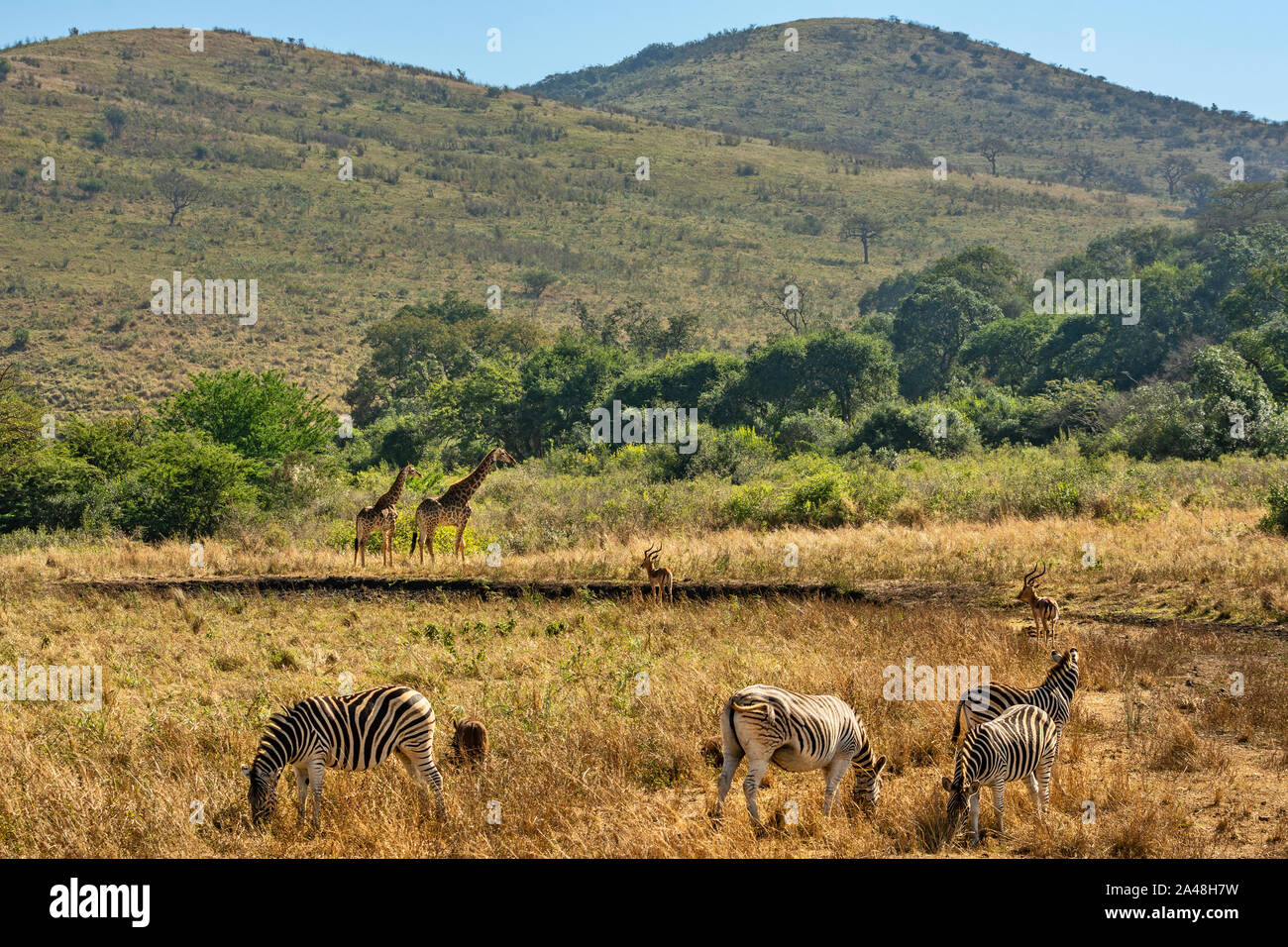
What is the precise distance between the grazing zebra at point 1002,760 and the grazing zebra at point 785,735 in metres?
0.73

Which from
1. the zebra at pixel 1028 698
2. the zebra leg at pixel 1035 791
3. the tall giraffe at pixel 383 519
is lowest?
the zebra leg at pixel 1035 791

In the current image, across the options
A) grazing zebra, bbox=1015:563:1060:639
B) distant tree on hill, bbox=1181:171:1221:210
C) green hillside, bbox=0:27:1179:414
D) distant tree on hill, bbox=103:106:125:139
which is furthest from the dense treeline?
distant tree on hill, bbox=1181:171:1221:210

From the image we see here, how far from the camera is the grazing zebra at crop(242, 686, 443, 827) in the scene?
7438 millimetres

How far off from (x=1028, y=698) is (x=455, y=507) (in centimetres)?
1329

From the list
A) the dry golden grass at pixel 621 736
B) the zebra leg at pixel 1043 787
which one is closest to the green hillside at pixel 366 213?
the dry golden grass at pixel 621 736

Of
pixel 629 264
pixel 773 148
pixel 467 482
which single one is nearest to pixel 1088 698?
pixel 467 482

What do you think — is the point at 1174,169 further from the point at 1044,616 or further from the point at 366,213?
the point at 1044,616

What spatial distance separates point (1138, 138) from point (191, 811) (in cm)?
20135

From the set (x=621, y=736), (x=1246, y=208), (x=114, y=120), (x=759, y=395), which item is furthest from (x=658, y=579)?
(x=114, y=120)

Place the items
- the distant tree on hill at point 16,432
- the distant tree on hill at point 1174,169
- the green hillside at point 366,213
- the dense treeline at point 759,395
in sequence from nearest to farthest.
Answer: the dense treeline at point 759,395
the distant tree on hill at point 16,432
the green hillside at point 366,213
the distant tree on hill at point 1174,169

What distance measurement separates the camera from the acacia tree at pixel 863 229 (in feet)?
322

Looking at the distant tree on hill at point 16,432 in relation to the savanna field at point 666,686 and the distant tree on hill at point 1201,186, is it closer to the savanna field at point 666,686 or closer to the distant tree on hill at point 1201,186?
the savanna field at point 666,686
